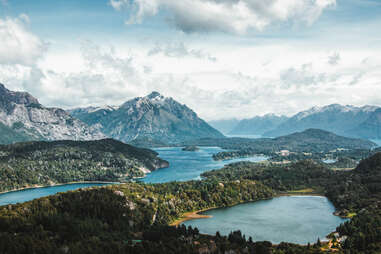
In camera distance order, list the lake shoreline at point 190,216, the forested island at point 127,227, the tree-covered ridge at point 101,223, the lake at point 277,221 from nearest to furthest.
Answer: the tree-covered ridge at point 101,223
the forested island at point 127,227
the lake at point 277,221
the lake shoreline at point 190,216

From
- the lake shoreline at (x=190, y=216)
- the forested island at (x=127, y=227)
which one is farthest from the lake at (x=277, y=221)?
the forested island at (x=127, y=227)

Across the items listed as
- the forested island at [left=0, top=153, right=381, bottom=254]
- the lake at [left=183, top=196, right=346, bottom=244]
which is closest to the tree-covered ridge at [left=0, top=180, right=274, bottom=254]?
the forested island at [left=0, top=153, right=381, bottom=254]

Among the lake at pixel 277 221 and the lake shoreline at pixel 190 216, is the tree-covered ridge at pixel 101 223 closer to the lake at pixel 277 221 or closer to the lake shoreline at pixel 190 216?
the lake shoreline at pixel 190 216

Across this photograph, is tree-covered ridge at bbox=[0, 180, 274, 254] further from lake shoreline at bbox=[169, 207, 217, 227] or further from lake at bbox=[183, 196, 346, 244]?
lake at bbox=[183, 196, 346, 244]

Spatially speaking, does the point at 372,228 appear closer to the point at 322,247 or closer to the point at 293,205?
the point at 322,247

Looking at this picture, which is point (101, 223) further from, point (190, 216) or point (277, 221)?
point (277, 221)

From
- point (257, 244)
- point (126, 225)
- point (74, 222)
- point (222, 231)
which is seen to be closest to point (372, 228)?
point (257, 244)
